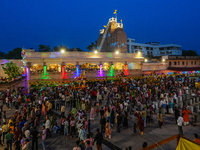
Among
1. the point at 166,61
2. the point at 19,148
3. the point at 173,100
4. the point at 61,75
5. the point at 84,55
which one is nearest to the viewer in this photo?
the point at 19,148

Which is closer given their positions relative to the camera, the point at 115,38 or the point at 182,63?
Answer: the point at 115,38

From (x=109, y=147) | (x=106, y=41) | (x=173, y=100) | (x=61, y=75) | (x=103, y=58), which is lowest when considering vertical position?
(x=109, y=147)

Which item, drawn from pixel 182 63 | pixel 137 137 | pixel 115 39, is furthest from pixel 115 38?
pixel 137 137

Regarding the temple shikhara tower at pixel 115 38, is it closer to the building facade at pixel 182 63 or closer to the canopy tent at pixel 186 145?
the building facade at pixel 182 63

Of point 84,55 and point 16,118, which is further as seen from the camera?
point 84,55

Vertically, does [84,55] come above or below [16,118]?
above

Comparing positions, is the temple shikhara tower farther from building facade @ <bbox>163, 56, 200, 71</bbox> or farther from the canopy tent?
the canopy tent

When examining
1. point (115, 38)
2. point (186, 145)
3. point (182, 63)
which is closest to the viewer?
point (186, 145)

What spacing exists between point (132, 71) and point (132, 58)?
3.07 meters

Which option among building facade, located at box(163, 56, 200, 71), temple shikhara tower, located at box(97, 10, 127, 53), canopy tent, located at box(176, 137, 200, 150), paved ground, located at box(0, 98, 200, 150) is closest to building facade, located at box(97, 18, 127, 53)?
temple shikhara tower, located at box(97, 10, 127, 53)

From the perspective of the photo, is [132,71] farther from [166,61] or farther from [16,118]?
[16,118]

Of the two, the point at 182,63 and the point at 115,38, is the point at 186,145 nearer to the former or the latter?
the point at 115,38

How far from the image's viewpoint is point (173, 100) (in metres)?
14.2

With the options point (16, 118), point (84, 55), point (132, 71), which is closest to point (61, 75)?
point (84, 55)
